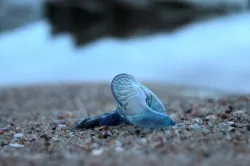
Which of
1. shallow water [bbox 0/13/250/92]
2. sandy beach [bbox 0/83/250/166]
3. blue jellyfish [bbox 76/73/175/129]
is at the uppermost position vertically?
blue jellyfish [bbox 76/73/175/129]

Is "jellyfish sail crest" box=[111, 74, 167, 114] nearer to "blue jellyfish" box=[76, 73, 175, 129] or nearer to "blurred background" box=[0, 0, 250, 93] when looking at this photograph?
"blue jellyfish" box=[76, 73, 175, 129]

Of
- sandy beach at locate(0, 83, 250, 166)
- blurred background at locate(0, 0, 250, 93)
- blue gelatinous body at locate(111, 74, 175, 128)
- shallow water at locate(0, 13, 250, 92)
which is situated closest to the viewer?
sandy beach at locate(0, 83, 250, 166)

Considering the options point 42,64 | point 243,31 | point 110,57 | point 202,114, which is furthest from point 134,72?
point 202,114

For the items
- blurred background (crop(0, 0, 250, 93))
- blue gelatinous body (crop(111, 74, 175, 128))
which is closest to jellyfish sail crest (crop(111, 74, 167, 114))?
blue gelatinous body (crop(111, 74, 175, 128))

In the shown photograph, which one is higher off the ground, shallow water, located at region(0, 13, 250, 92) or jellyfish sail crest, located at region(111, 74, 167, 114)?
jellyfish sail crest, located at region(111, 74, 167, 114)

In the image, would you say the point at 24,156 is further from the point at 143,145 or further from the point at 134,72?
the point at 134,72

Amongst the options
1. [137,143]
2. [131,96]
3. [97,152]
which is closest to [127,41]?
[131,96]

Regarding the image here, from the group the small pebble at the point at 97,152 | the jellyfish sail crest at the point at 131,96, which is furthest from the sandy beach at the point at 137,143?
the jellyfish sail crest at the point at 131,96

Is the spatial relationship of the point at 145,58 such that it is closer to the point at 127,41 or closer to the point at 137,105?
the point at 127,41

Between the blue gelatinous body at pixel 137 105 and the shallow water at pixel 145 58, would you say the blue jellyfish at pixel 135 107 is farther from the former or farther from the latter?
the shallow water at pixel 145 58
